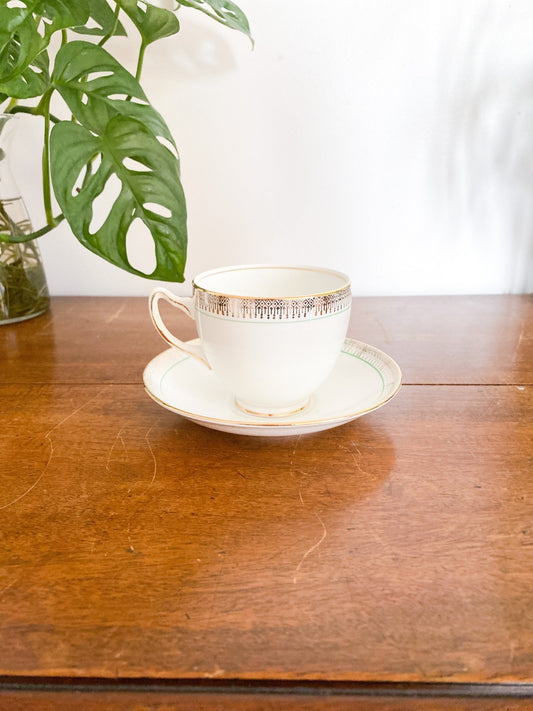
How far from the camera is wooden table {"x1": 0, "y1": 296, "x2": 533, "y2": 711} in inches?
10.6

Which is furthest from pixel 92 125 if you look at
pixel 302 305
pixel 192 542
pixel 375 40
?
pixel 375 40

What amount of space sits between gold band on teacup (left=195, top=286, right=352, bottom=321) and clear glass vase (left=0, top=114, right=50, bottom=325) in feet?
1.35

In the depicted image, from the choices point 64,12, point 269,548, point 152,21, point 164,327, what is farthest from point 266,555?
point 152,21

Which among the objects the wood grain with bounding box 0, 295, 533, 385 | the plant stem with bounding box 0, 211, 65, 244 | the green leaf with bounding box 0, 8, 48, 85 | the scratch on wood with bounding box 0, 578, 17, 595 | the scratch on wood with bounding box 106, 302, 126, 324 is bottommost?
the scratch on wood with bounding box 106, 302, 126, 324

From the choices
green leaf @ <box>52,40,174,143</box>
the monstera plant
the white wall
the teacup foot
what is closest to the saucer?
the teacup foot

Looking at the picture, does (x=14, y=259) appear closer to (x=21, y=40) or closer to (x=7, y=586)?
(x=21, y=40)

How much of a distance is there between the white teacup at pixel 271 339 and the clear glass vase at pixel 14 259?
341 millimetres

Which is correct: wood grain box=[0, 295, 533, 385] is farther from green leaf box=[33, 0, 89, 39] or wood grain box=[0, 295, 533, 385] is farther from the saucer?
green leaf box=[33, 0, 89, 39]

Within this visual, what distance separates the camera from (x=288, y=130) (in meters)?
0.86

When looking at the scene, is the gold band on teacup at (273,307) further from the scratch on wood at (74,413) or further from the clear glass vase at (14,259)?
the clear glass vase at (14,259)

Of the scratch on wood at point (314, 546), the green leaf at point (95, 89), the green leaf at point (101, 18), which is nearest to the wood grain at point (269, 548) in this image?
the scratch on wood at point (314, 546)

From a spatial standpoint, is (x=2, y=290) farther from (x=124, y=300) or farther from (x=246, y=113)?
(x=246, y=113)

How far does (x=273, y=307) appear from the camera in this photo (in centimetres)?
44

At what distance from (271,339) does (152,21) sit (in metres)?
0.48
